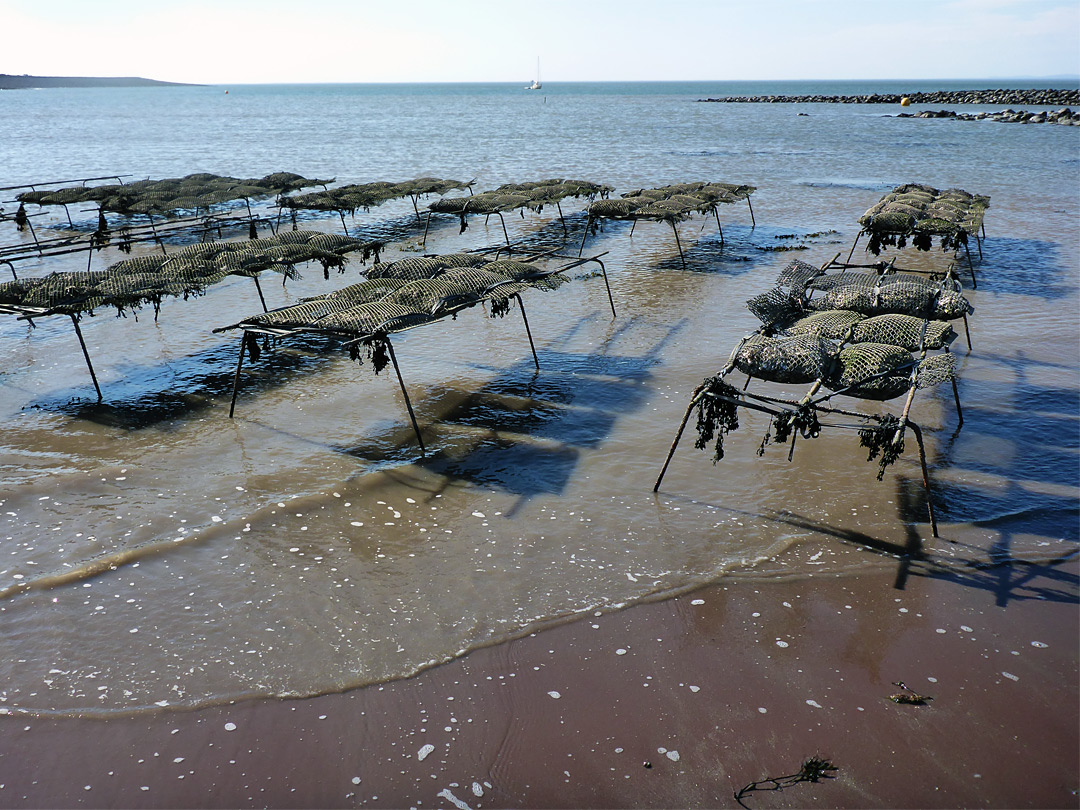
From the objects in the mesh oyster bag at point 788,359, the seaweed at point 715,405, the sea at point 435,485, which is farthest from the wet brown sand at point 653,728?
the mesh oyster bag at point 788,359

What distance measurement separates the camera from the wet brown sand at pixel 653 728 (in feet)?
18.6

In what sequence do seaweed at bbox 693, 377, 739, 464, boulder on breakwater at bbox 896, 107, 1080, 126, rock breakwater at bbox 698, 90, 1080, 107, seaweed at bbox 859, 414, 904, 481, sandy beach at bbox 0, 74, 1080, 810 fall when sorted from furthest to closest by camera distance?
rock breakwater at bbox 698, 90, 1080, 107, boulder on breakwater at bbox 896, 107, 1080, 126, seaweed at bbox 693, 377, 739, 464, seaweed at bbox 859, 414, 904, 481, sandy beach at bbox 0, 74, 1080, 810

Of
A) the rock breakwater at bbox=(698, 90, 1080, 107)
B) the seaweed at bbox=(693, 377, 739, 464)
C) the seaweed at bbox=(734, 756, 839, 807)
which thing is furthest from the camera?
the rock breakwater at bbox=(698, 90, 1080, 107)

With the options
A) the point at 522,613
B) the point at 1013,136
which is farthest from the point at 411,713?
the point at 1013,136

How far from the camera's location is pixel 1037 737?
607cm

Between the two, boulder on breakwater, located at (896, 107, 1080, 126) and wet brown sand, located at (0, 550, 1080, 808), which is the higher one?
boulder on breakwater, located at (896, 107, 1080, 126)

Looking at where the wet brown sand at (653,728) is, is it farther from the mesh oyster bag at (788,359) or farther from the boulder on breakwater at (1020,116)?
the boulder on breakwater at (1020,116)

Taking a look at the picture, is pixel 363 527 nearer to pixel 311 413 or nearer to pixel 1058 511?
pixel 311 413

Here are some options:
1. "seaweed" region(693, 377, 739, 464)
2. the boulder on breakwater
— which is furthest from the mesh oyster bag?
the boulder on breakwater

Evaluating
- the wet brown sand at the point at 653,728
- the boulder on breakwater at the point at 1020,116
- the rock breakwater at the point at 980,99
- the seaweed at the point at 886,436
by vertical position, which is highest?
the rock breakwater at the point at 980,99

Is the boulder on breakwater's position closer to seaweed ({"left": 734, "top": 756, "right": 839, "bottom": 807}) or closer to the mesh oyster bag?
the mesh oyster bag

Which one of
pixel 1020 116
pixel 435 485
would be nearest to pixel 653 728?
pixel 435 485

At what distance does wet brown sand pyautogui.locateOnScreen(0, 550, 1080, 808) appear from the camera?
568 centimetres

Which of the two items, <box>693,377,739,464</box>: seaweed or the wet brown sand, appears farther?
<box>693,377,739,464</box>: seaweed
